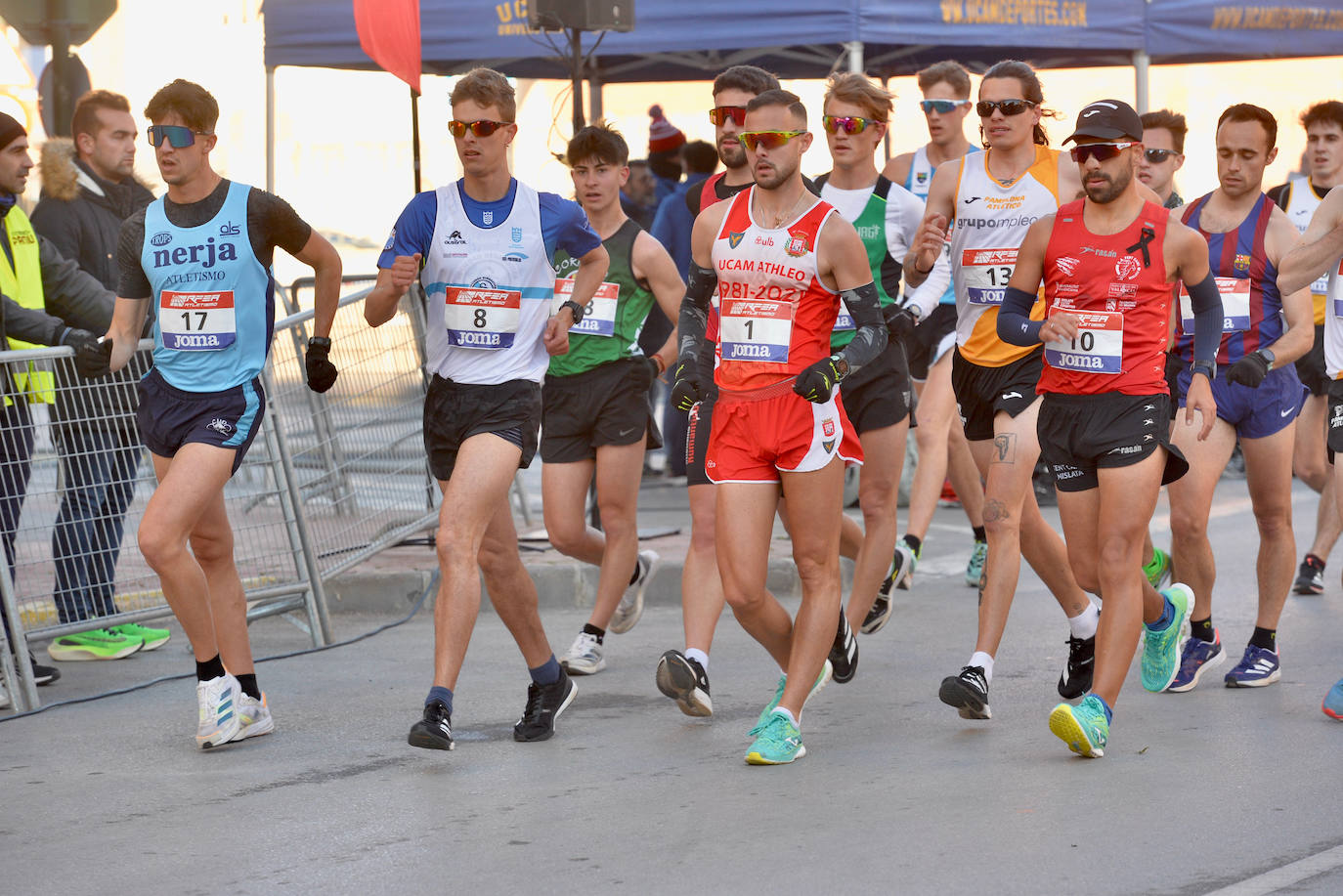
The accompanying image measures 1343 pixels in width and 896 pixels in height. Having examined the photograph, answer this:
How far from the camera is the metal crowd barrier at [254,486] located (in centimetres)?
691

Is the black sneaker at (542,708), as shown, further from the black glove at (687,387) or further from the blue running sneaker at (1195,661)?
the blue running sneaker at (1195,661)

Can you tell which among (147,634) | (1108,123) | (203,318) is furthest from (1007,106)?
(147,634)

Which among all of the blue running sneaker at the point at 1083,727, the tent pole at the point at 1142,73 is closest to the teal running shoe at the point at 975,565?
the blue running sneaker at the point at 1083,727

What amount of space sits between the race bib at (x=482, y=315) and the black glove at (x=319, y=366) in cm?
43

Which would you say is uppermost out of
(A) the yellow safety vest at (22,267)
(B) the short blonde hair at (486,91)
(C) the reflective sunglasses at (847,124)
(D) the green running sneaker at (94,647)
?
(B) the short blonde hair at (486,91)

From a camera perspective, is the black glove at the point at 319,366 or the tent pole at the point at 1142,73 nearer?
the black glove at the point at 319,366

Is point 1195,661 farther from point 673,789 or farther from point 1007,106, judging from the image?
point 673,789

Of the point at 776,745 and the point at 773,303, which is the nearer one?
the point at 776,745

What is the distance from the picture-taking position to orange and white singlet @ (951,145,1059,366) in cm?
647

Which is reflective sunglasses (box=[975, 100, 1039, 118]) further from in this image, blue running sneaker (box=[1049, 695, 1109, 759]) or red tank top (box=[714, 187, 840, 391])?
blue running sneaker (box=[1049, 695, 1109, 759])

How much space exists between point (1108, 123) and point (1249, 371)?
3.71ft

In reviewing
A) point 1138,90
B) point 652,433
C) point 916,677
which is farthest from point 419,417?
point 1138,90

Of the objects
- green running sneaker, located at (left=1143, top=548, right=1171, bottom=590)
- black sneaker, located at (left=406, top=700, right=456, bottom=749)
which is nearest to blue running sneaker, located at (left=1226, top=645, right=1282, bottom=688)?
green running sneaker, located at (left=1143, top=548, right=1171, bottom=590)

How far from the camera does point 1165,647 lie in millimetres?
6363
